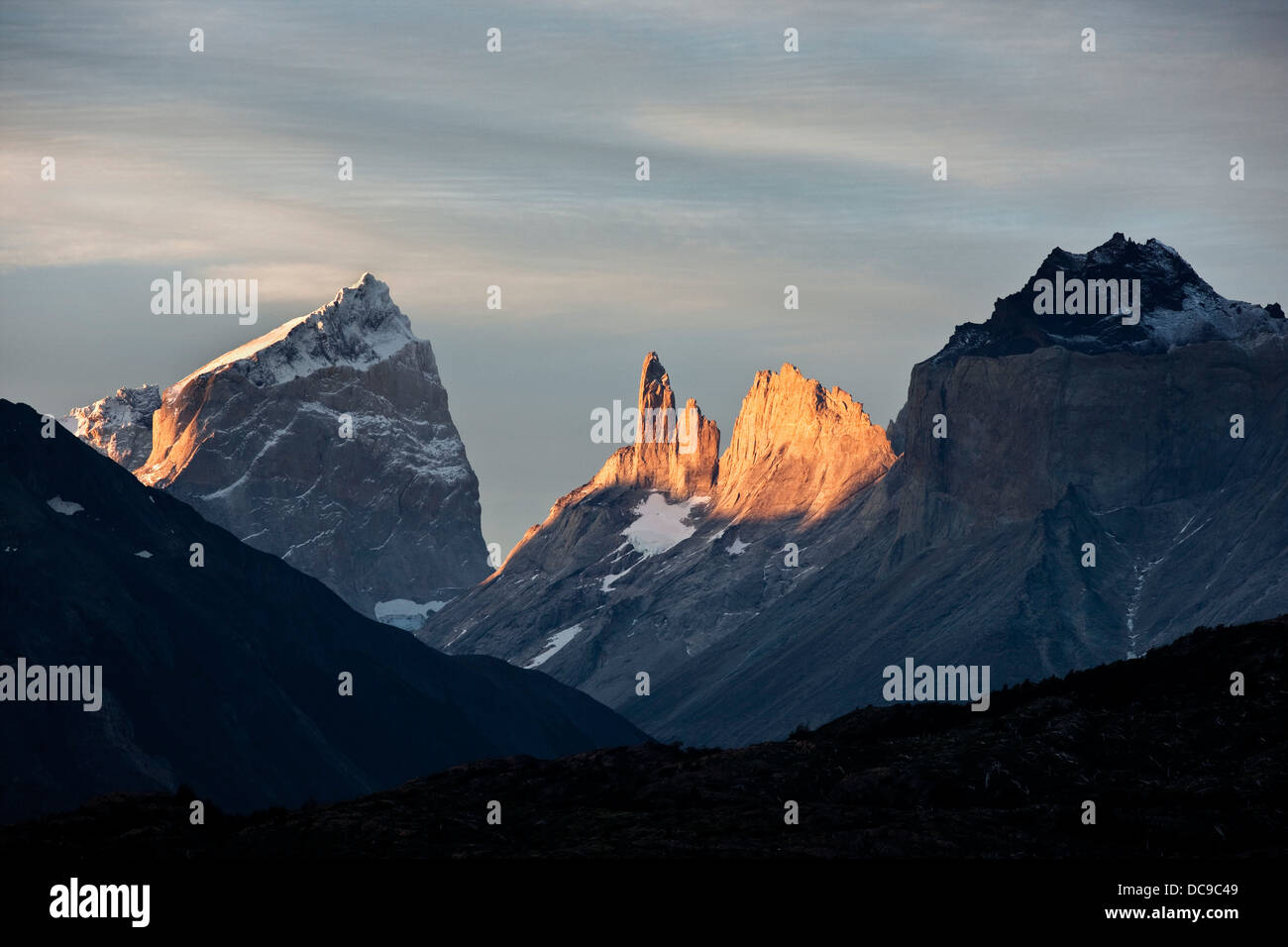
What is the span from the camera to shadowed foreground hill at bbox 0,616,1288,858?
14362 cm

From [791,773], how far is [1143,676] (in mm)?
34012

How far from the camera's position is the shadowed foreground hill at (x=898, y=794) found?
144m

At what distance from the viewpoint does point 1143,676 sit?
593 ft

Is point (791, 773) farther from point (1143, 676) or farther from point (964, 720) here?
point (1143, 676)

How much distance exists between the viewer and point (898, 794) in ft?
515
